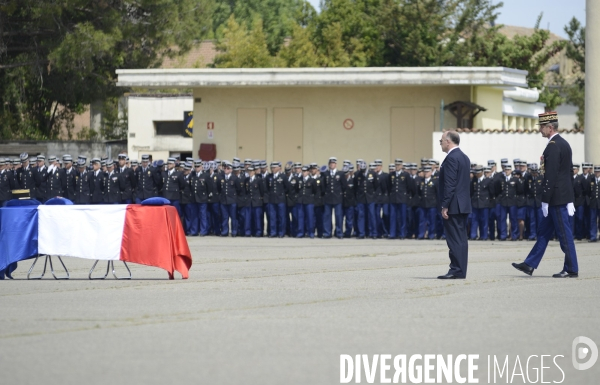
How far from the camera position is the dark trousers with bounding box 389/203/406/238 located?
24322 mm

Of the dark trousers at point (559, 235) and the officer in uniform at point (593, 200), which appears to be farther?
the officer in uniform at point (593, 200)

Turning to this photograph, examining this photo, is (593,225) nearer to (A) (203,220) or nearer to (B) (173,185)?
(A) (203,220)

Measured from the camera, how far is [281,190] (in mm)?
24984

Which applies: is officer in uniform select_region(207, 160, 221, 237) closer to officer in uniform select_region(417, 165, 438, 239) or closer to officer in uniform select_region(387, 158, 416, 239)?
officer in uniform select_region(387, 158, 416, 239)

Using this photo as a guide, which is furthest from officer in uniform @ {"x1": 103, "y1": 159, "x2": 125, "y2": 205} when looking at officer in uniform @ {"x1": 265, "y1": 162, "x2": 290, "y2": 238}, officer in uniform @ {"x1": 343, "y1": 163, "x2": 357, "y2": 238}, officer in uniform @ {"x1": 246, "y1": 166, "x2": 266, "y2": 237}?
officer in uniform @ {"x1": 343, "y1": 163, "x2": 357, "y2": 238}

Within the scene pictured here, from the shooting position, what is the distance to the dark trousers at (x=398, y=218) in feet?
79.8

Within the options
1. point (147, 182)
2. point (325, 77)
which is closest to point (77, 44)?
point (325, 77)

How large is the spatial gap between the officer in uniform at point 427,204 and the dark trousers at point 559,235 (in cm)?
1074

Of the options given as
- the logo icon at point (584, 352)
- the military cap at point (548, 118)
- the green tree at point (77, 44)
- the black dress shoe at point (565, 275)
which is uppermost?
the green tree at point (77, 44)

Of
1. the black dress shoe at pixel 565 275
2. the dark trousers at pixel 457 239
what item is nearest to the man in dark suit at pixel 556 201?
the black dress shoe at pixel 565 275

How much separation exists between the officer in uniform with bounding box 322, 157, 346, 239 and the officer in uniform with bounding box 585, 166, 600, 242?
581 centimetres

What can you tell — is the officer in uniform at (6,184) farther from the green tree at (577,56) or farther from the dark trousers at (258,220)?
the green tree at (577,56)

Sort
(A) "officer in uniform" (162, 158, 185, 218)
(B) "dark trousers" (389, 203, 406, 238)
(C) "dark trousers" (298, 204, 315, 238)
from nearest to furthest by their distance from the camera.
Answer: (B) "dark trousers" (389, 203, 406, 238), (C) "dark trousers" (298, 204, 315, 238), (A) "officer in uniform" (162, 158, 185, 218)

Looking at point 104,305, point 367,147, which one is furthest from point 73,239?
point 367,147
